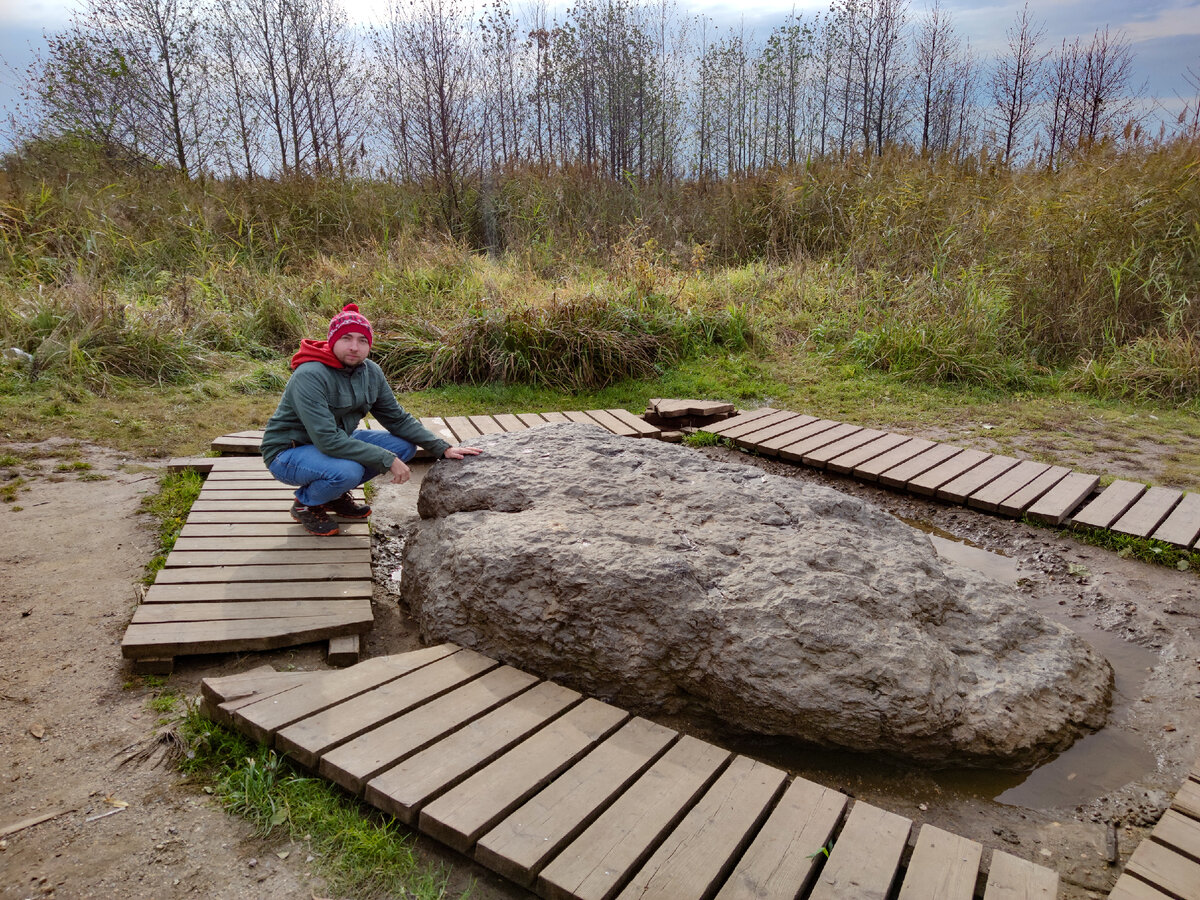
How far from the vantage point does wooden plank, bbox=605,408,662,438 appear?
5.79m

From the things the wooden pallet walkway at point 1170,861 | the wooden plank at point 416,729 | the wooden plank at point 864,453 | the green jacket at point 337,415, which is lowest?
the wooden pallet walkway at point 1170,861

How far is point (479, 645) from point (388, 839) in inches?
34.7

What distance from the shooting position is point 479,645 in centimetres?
291

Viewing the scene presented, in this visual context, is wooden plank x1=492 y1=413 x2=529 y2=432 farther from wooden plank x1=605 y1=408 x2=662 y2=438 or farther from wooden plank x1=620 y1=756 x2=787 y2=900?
wooden plank x1=620 y1=756 x2=787 y2=900

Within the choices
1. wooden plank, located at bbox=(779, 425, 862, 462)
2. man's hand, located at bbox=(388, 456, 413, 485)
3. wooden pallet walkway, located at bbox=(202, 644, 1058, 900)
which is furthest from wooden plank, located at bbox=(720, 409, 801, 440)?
wooden pallet walkway, located at bbox=(202, 644, 1058, 900)

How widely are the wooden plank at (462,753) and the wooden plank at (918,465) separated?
10.2ft

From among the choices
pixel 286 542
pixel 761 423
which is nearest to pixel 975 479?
pixel 761 423

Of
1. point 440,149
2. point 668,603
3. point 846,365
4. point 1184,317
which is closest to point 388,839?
point 668,603

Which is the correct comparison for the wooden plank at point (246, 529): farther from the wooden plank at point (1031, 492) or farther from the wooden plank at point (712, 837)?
the wooden plank at point (1031, 492)

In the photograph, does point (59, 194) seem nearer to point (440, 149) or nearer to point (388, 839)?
point (440, 149)

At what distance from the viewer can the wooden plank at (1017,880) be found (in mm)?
1903

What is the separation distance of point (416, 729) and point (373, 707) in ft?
0.63

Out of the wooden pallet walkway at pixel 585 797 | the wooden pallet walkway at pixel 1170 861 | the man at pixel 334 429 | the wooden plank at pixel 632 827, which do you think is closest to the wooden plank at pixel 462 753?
the wooden pallet walkway at pixel 585 797

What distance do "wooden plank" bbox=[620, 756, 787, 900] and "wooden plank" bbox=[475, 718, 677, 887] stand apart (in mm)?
205
